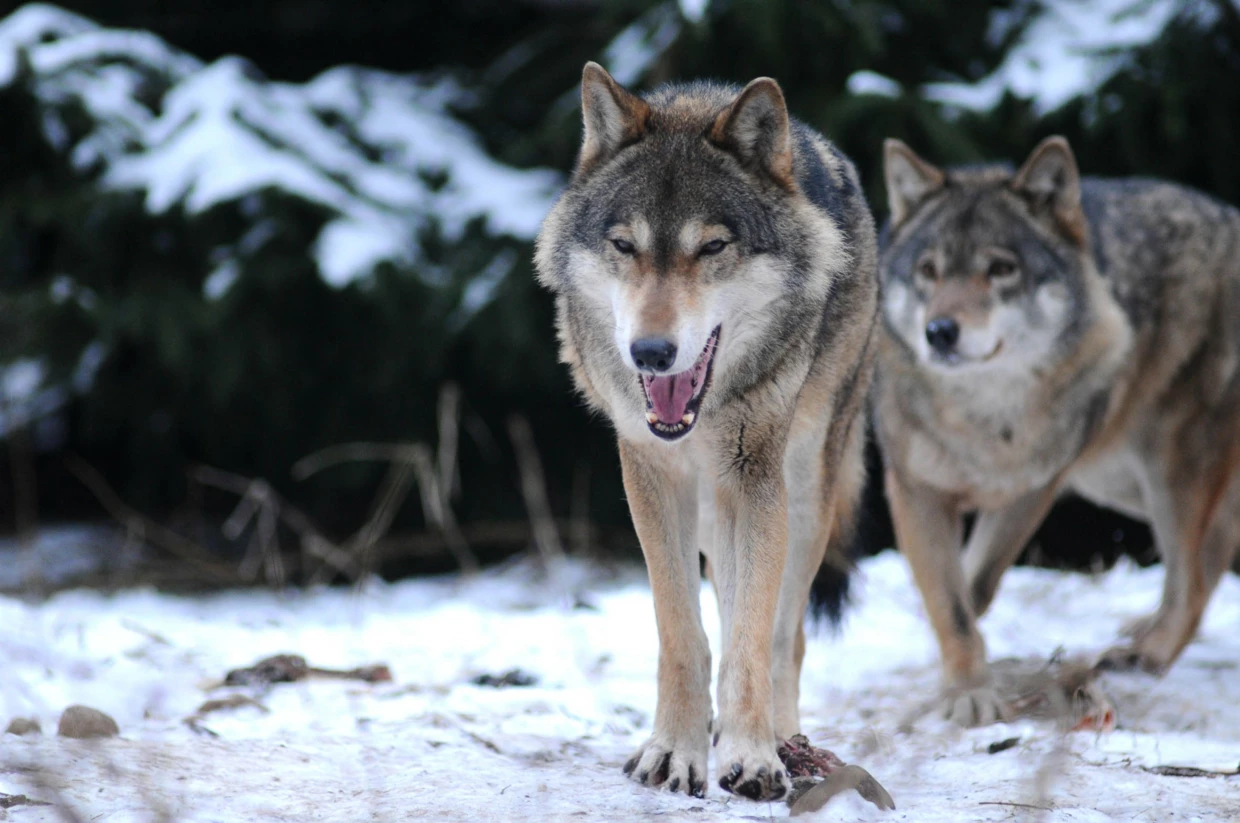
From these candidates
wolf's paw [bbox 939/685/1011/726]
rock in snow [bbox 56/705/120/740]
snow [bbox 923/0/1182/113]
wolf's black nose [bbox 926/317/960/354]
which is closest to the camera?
rock in snow [bbox 56/705/120/740]

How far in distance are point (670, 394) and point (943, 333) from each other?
2.00 meters

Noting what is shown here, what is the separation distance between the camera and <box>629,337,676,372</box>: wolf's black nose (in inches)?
110

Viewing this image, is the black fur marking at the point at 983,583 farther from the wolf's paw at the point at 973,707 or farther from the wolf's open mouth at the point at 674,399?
the wolf's open mouth at the point at 674,399

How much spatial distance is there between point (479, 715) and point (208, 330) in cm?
403

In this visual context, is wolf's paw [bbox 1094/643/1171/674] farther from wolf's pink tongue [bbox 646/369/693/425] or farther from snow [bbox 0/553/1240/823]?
wolf's pink tongue [bbox 646/369/693/425]

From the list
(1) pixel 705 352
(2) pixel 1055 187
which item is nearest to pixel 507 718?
(1) pixel 705 352

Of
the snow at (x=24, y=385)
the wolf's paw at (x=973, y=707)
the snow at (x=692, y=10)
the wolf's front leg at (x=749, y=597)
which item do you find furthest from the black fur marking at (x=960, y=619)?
the snow at (x=24, y=385)

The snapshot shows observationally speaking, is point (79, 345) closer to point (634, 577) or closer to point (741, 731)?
point (634, 577)

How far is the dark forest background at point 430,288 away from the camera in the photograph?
22.3 ft

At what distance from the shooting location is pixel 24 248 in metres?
7.07

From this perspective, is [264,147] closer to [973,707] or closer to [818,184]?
[818,184]

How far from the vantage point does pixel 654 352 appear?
2.79 m

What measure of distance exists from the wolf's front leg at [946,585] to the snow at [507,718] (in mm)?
205

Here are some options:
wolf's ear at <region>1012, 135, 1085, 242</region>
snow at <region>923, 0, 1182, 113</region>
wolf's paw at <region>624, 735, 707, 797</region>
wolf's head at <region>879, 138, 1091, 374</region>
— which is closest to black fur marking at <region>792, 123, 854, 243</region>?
wolf's head at <region>879, 138, 1091, 374</region>
